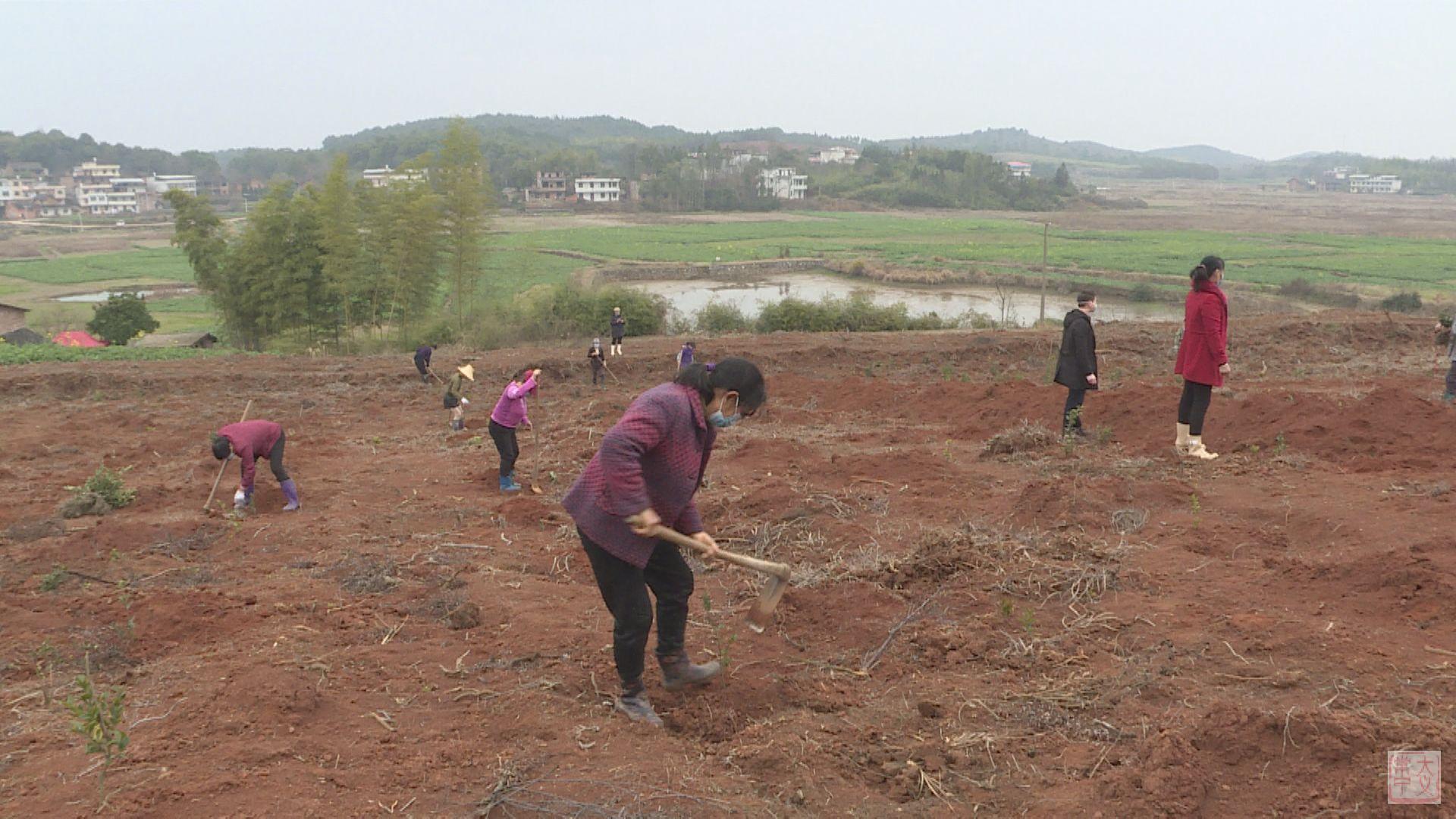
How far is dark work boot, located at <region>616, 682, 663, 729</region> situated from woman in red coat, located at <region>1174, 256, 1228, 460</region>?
474cm

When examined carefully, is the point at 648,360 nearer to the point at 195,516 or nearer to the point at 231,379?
the point at 231,379

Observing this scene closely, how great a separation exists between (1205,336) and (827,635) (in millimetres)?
3878

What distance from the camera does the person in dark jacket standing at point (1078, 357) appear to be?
7.61 m

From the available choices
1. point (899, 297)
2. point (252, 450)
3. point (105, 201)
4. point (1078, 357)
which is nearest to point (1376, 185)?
point (899, 297)

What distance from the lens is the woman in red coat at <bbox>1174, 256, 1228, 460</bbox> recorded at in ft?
22.1

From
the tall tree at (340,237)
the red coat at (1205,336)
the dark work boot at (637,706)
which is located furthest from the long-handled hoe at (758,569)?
the tall tree at (340,237)

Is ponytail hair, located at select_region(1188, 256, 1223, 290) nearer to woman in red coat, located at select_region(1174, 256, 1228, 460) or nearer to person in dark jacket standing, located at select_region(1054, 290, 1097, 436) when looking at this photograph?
woman in red coat, located at select_region(1174, 256, 1228, 460)

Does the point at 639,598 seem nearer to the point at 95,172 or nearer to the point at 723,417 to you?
the point at 723,417

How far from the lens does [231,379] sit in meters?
14.3

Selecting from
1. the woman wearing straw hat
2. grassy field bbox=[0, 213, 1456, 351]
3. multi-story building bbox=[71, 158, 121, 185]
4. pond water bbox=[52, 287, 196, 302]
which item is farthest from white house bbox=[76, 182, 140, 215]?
the woman wearing straw hat

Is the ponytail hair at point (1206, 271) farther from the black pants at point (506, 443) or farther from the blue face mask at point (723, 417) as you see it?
the black pants at point (506, 443)

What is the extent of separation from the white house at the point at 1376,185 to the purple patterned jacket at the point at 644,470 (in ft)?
554

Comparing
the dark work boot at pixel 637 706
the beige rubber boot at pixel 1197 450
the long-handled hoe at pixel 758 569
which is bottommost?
the dark work boot at pixel 637 706

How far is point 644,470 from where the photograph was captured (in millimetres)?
3621
